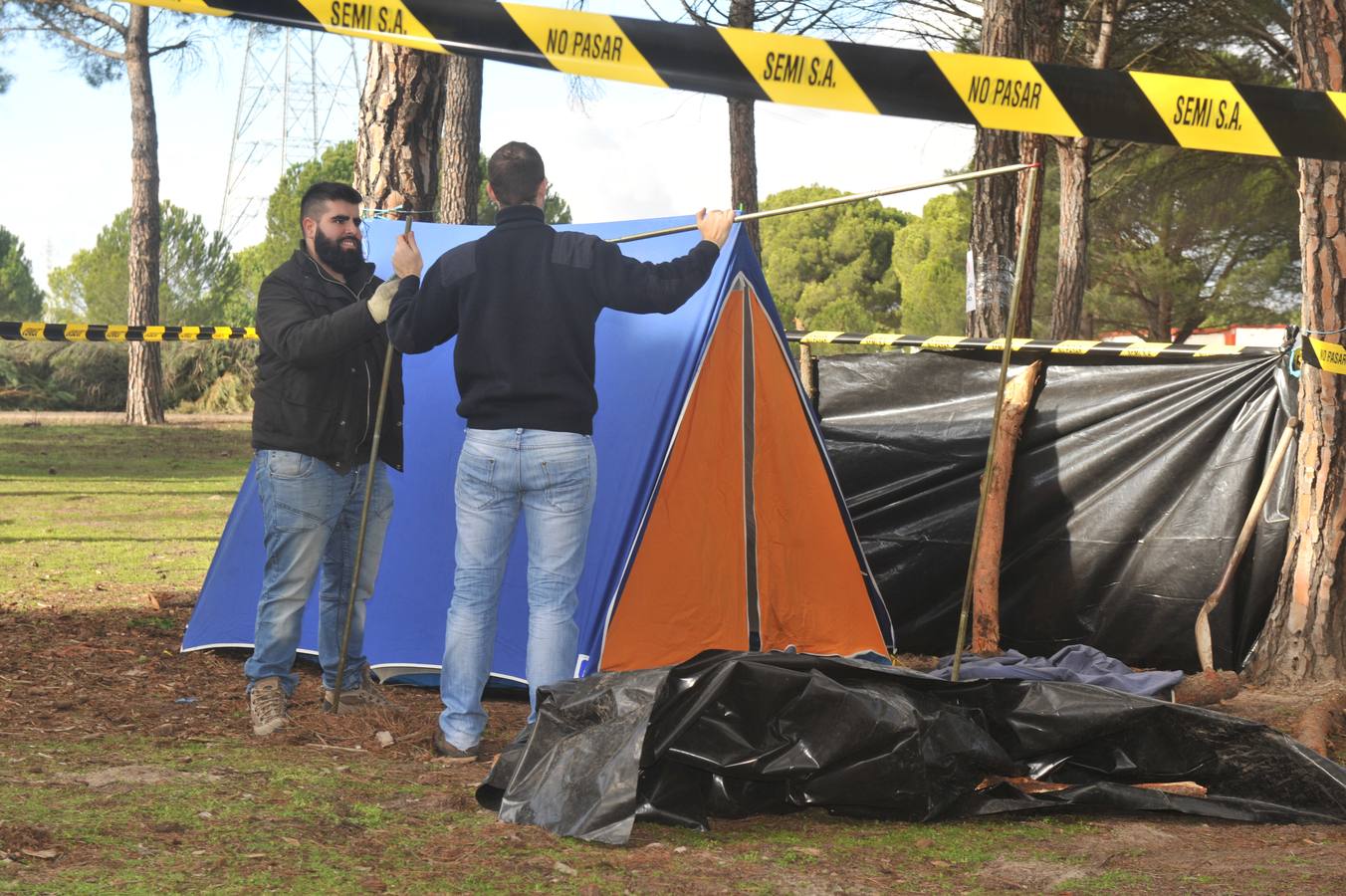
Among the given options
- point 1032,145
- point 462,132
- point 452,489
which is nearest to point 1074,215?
point 1032,145

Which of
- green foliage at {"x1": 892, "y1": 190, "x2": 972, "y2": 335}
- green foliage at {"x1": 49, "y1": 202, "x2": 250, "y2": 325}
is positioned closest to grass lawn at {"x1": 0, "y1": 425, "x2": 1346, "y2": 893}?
green foliage at {"x1": 892, "y1": 190, "x2": 972, "y2": 335}

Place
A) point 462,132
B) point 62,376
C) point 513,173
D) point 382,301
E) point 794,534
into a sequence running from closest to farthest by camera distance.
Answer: point 513,173, point 382,301, point 794,534, point 462,132, point 62,376

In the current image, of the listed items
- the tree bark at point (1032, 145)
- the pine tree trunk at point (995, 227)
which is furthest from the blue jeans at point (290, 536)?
the tree bark at point (1032, 145)

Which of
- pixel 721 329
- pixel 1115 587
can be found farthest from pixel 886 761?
pixel 1115 587

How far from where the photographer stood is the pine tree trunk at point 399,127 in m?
6.33

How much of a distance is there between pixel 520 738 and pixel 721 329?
2.06 m

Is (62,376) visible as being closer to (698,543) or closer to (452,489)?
(452,489)

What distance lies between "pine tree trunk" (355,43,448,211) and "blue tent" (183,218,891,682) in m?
0.83

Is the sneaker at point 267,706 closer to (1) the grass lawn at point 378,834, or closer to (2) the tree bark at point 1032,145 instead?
(1) the grass lawn at point 378,834

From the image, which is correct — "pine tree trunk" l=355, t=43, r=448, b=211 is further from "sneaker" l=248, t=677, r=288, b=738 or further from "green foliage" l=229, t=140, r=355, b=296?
"green foliage" l=229, t=140, r=355, b=296

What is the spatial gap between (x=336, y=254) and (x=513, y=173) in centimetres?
82

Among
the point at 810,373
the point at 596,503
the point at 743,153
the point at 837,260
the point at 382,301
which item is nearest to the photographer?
the point at 382,301

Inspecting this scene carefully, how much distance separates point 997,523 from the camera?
610cm

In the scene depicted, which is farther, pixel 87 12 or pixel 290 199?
pixel 290 199
